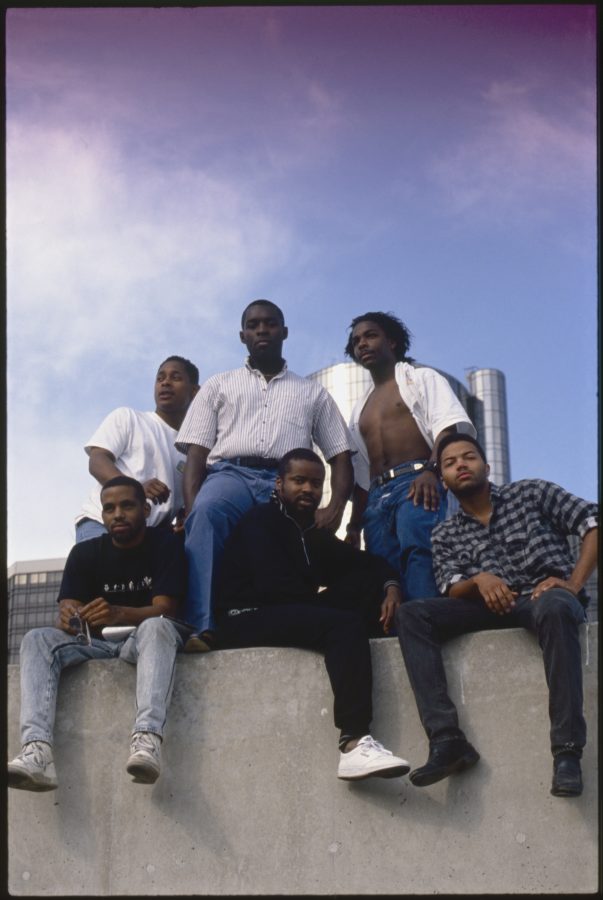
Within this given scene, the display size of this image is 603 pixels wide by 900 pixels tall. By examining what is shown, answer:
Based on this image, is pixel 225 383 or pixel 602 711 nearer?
pixel 602 711

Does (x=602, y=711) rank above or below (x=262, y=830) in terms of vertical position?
above

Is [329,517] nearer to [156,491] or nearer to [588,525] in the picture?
[156,491]

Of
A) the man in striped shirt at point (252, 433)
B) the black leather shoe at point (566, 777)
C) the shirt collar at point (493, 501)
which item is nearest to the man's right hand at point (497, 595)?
the shirt collar at point (493, 501)

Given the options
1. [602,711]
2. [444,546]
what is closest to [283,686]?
[444,546]

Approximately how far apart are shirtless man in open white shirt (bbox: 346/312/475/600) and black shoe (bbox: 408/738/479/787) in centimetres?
132

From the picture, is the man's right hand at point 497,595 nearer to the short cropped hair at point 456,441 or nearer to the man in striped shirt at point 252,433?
the short cropped hair at point 456,441

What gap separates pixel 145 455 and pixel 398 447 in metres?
1.63

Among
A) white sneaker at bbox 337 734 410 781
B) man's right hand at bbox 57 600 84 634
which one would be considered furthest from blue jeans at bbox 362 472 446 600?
man's right hand at bbox 57 600 84 634

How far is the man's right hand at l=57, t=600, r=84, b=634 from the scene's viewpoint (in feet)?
22.8

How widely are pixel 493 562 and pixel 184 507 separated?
86.1 inches

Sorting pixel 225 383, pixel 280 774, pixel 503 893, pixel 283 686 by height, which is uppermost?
pixel 225 383

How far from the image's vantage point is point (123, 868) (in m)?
6.48

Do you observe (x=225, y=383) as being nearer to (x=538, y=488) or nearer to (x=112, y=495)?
(x=112, y=495)

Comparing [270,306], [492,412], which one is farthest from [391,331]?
[492,412]
